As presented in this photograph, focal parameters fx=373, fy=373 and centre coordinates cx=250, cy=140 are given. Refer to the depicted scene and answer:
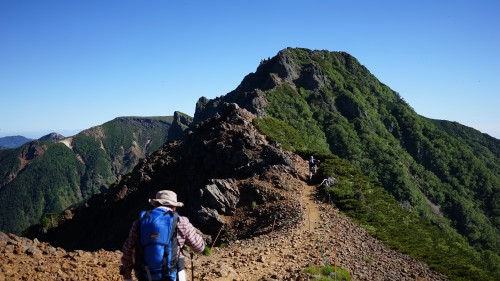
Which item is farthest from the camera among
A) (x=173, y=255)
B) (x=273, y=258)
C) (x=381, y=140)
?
(x=381, y=140)

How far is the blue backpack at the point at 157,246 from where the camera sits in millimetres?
6941

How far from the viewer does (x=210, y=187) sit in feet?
90.1

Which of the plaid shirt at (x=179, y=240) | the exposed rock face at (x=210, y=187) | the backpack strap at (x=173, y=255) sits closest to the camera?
the backpack strap at (x=173, y=255)

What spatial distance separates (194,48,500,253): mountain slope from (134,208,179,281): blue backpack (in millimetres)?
54692

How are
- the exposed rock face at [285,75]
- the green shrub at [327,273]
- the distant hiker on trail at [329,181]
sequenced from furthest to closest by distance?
1. the exposed rock face at [285,75]
2. the distant hiker on trail at [329,181]
3. the green shrub at [327,273]

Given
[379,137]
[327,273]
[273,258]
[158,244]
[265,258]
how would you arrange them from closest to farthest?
1. [158,244]
2. [327,273]
3. [265,258]
4. [273,258]
5. [379,137]

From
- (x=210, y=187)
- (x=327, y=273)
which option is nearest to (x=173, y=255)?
(x=327, y=273)

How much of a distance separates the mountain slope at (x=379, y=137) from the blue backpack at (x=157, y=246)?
54692mm

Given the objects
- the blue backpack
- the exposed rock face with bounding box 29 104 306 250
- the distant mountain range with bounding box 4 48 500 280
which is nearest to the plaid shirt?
the blue backpack

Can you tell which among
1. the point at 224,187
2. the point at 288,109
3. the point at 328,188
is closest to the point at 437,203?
the point at 288,109

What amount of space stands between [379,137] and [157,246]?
289 ft

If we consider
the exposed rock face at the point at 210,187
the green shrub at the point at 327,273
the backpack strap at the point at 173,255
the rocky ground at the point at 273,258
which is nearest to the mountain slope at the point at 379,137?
the exposed rock face at the point at 210,187

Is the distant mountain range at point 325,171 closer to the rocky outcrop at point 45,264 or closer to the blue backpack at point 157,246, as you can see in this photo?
the rocky outcrop at point 45,264

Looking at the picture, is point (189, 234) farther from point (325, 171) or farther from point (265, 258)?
point (325, 171)
